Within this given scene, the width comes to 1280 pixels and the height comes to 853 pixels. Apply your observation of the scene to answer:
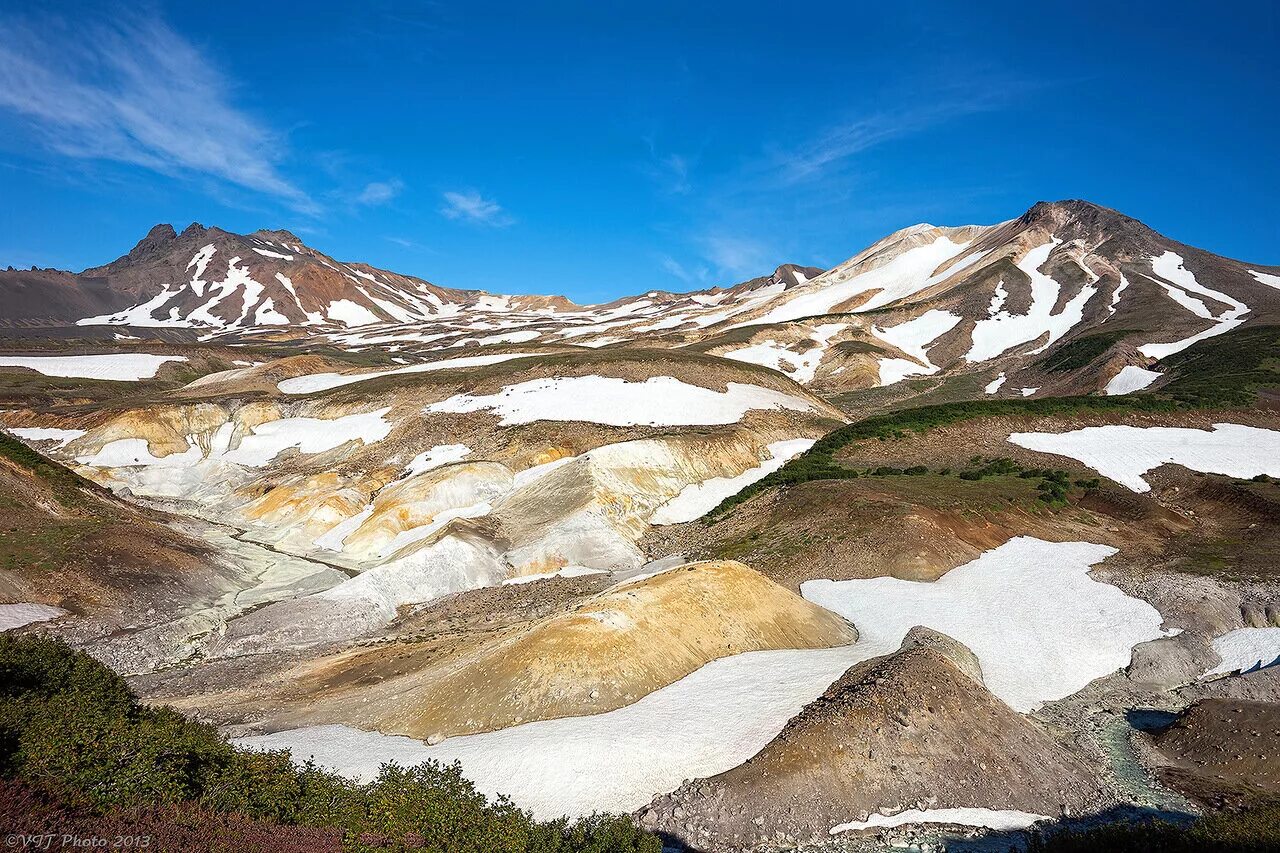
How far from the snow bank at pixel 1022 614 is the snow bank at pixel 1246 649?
1793 mm

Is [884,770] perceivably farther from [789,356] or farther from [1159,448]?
[789,356]

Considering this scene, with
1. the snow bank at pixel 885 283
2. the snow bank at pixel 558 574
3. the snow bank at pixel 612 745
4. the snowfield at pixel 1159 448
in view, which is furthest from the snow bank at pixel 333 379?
the snow bank at pixel 885 283

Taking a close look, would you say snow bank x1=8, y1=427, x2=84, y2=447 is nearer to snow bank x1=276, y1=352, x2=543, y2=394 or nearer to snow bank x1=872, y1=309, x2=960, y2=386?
snow bank x1=276, y1=352, x2=543, y2=394

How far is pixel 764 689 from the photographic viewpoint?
65.5ft

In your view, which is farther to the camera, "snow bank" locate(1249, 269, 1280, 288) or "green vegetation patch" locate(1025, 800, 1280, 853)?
"snow bank" locate(1249, 269, 1280, 288)

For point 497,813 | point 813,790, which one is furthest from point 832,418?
point 497,813

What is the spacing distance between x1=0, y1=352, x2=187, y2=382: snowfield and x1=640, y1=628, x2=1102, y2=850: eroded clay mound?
10034 centimetres

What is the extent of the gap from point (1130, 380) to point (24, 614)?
299 ft

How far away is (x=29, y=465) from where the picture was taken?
36781mm

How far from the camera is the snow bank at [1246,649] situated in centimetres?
2158

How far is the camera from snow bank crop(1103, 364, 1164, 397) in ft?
228

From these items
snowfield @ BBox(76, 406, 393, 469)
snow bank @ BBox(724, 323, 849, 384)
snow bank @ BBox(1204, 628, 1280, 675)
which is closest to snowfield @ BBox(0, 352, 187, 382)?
snowfield @ BBox(76, 406, 393, 469)

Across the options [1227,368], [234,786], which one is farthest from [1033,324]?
[234,786]

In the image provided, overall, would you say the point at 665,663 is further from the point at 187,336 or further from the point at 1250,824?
the point at 187,336
